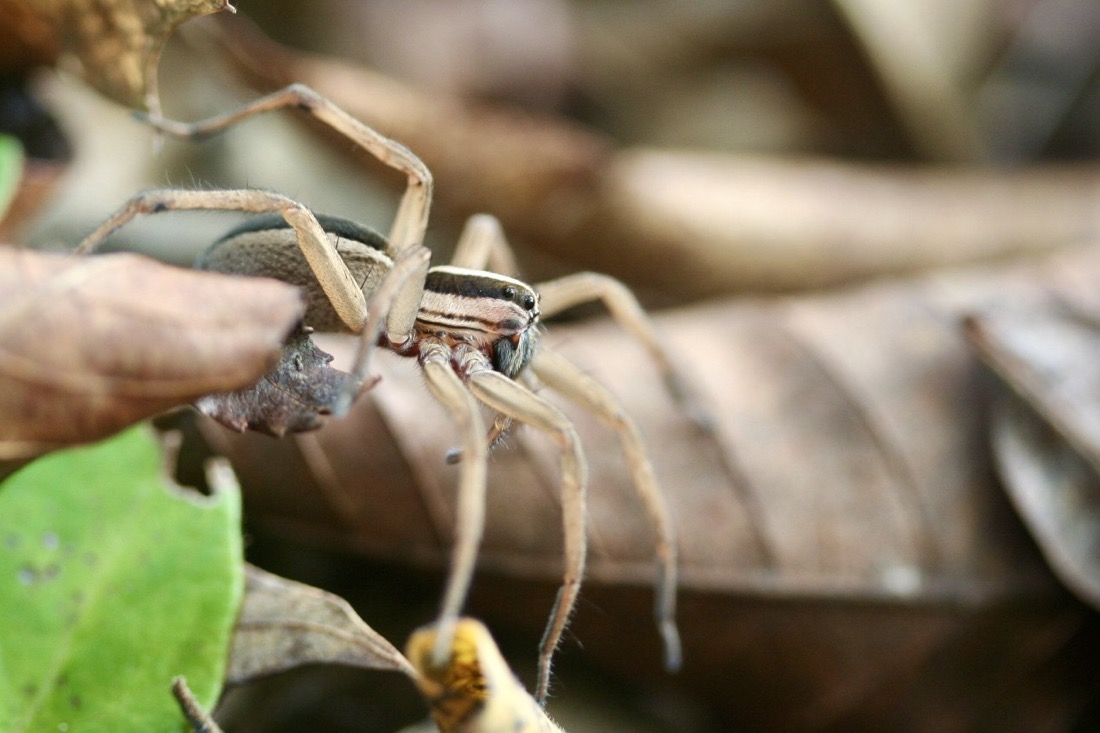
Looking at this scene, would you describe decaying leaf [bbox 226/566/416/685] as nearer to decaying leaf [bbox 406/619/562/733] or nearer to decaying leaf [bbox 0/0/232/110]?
decaying leaf [bbox 406/619/562/733]

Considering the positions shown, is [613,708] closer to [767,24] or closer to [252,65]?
[252,65]

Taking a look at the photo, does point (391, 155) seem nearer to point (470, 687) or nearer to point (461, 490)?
point (461, 490)

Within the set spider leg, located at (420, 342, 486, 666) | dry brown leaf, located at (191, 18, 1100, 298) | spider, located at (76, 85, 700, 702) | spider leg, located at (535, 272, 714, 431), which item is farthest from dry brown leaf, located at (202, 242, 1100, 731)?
dry brown leaf, located at (191, 18, 1100, 298)

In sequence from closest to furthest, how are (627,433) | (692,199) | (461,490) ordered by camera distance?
1. (461,490)
2. (627,433)
3. (692,199)

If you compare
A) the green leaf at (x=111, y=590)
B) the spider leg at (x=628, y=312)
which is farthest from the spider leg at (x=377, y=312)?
the spider leg at (x=628, y=312)

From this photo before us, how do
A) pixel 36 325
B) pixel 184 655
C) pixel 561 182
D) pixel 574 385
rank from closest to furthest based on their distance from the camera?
1. pixel 36 325
2. pixel 184 655
3. pixel 574 385
4. pixel 561 182

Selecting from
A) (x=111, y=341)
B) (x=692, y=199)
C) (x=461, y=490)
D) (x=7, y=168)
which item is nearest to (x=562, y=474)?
(x=461, y=490)

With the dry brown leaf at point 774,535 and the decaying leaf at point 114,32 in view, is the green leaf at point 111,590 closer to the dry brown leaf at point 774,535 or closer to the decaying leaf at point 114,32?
the dry brown leaf at point 774,535

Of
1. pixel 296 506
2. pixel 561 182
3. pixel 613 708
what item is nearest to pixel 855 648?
pixel 613 708
